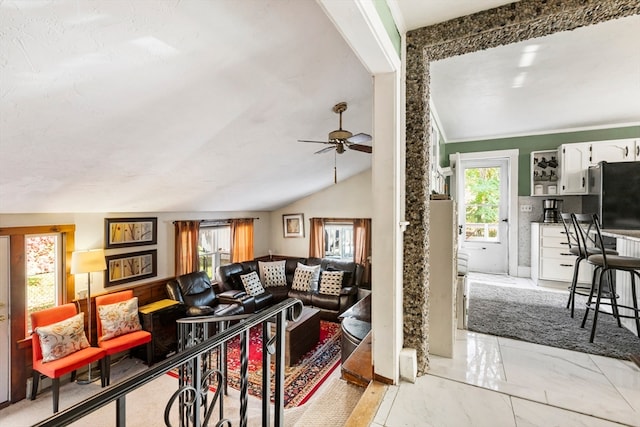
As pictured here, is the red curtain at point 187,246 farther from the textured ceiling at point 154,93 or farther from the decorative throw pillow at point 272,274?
the decorative throw pillow at point 272,274

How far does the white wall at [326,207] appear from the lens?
6.34m

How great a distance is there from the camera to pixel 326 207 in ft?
22.1

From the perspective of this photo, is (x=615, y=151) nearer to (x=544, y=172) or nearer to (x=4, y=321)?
(x=544, y=172)

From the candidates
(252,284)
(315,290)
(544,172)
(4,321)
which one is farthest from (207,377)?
(544,172)

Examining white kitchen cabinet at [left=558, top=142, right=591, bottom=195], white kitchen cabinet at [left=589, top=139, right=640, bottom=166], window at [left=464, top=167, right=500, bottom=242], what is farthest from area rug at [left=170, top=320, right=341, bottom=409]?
white kitchen cabinet at [left=589, top=139, right=640, bottom=166]

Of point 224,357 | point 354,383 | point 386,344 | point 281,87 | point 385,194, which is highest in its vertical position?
point 281,87

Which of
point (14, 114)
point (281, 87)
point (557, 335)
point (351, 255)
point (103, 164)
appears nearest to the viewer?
point (14, 114)

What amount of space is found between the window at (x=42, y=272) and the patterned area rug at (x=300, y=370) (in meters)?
2.36

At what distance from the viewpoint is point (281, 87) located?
2441mm

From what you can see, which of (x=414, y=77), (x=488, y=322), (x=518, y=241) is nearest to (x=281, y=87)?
(x=414, y=77)

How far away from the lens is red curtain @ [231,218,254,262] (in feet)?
19.9

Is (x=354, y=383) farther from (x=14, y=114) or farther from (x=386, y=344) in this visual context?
(x=14, y=114)

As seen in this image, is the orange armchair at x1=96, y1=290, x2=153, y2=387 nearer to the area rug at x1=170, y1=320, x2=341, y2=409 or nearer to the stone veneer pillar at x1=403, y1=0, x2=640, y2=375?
the area rug at x1=170, y1=320, x2=341, y2=409

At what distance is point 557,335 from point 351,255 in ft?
14.8
